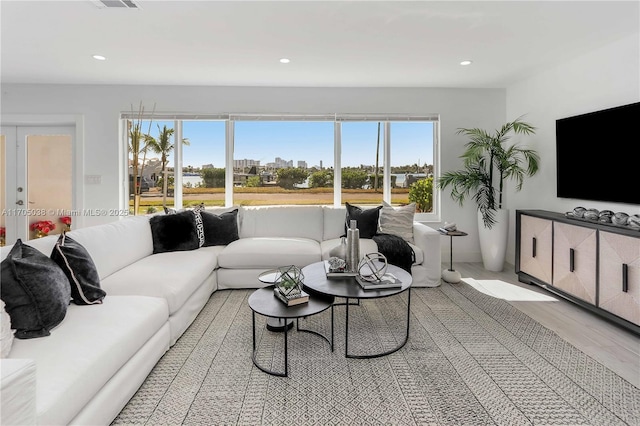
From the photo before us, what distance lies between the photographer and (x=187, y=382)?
1926mm

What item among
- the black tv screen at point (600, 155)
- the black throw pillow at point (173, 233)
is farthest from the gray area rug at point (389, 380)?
the black tv screen at point (600, 155)

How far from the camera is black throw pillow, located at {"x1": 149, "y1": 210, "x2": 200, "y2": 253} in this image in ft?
11.0

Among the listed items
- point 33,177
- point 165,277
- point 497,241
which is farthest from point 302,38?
point 33,177

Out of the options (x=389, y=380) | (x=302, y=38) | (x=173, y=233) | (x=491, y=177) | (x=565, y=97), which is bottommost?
(x=389, y=380)

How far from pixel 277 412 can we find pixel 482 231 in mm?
3588

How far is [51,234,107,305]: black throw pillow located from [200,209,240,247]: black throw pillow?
5.58 feet

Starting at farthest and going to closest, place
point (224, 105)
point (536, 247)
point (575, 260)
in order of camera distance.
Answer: point (224, 105) < point (536, 247) < point (575, 260)

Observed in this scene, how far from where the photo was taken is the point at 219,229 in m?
3.78

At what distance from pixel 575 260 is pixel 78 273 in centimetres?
378

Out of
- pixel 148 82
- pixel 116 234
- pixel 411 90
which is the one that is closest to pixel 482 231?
pixel 411 90

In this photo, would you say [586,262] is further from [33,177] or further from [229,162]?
[33,177]

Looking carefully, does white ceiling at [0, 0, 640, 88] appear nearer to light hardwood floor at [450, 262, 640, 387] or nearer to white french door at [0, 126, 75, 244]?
white french door at [0, 126, 75, 244]

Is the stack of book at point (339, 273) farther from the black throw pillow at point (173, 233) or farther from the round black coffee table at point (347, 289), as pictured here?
the black throw pillow at point (173, 233)

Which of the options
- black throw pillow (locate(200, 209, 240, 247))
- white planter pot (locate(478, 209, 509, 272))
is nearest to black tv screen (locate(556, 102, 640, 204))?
white planter pot (locate(478, 209, 509, 272))
